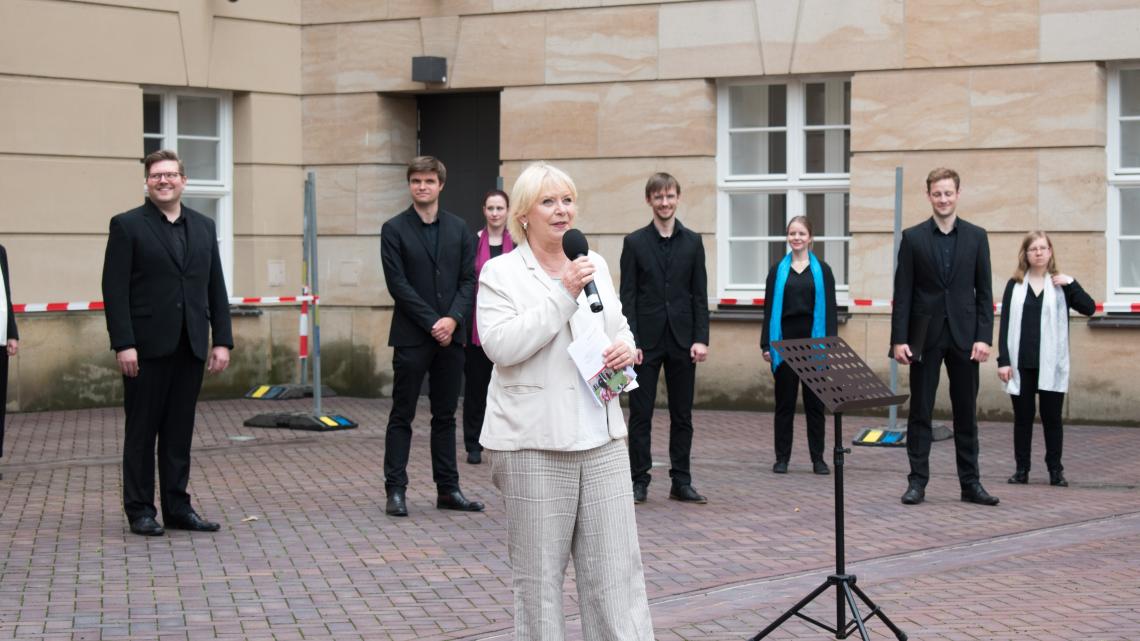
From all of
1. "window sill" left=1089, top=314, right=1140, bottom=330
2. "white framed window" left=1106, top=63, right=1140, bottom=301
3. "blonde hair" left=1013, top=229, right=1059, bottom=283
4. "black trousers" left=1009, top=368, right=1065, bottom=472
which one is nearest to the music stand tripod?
"black trousers" left=1009, top=368, right=1065, bottom=472

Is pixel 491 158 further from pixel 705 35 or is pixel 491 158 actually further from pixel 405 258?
pixel 405 258

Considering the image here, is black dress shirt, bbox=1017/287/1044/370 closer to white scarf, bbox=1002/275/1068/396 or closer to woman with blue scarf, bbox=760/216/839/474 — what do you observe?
white scarf, bbox=1002/275/1068/396

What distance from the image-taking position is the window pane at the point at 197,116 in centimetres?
1605

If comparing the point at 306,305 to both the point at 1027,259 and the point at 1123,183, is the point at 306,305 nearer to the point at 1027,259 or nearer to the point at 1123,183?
the point at 1027,259

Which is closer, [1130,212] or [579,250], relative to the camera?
[579,250]

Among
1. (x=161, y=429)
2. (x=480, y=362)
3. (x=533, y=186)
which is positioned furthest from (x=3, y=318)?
(x=533, y=186)

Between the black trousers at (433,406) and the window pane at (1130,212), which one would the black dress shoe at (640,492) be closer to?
the black trousers at (433,406)

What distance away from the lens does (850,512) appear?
376 inches

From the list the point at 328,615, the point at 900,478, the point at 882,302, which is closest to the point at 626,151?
the point at 882,302

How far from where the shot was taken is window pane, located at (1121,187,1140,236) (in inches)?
548

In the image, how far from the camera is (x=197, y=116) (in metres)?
16.1

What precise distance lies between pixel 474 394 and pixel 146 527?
3.51 metres

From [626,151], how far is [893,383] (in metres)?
3.97

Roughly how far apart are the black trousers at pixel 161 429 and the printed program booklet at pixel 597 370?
4.21 metres
